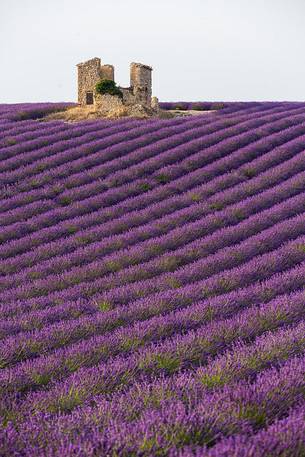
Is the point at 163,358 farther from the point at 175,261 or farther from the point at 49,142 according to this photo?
the point at 49,142

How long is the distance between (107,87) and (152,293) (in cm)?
1450

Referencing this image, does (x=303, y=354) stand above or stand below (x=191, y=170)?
below

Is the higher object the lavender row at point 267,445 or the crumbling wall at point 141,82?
the crumbling wall at point 141,82

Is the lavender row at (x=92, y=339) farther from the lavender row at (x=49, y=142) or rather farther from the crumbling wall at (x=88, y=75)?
the crumbling wall at (x=88, y=75)

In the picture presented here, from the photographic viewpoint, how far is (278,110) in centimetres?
1853

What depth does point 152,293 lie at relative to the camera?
17.0 feet

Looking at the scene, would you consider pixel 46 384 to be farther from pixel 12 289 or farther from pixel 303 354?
pixel 12 289

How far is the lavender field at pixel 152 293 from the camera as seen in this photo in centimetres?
229

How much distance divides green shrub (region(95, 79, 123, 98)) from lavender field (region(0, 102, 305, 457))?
5.97 m

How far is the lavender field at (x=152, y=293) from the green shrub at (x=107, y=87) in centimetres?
597

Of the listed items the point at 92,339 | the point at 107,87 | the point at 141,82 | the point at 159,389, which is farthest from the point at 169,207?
the point at 141,82

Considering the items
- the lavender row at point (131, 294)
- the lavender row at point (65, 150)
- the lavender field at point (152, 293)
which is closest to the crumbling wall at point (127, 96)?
the lavender row at point (65, 150)

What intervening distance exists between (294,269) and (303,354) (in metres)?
2.30

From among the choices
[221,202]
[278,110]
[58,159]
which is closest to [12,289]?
[221,202]
